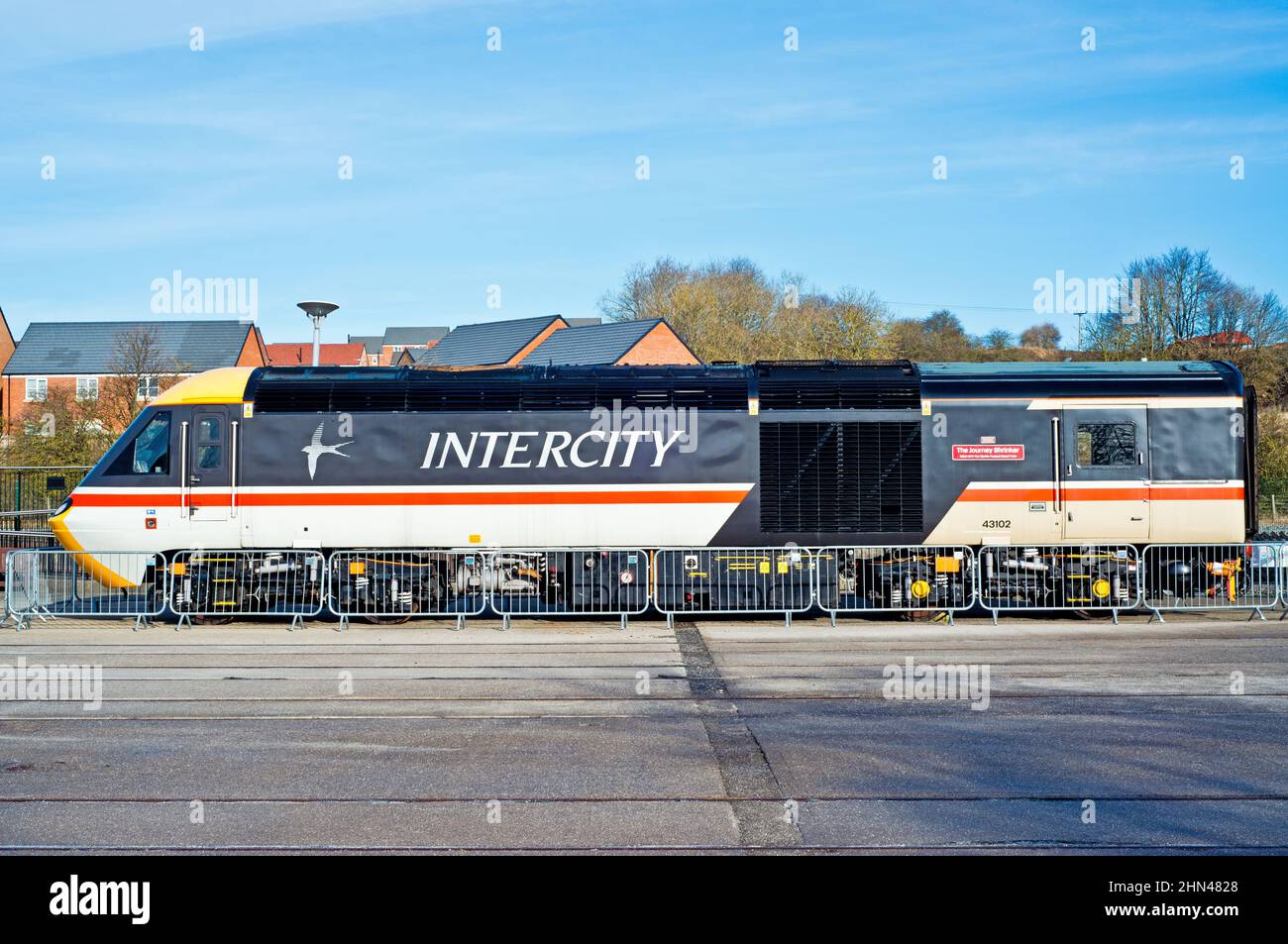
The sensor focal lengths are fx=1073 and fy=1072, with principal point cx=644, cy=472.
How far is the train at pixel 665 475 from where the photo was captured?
16.0m

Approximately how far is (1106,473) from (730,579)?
5912 millimetres

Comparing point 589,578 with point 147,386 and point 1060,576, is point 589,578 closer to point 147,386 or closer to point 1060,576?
point 1060,576

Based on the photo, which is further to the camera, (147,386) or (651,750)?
(147,386)

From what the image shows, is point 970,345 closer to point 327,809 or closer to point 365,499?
point 365,499

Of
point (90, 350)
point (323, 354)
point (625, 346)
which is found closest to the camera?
point (625, 346)

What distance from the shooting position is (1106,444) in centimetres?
1630

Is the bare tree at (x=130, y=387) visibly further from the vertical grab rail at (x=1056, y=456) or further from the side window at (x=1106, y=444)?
the side window at (x=1106, y=444)

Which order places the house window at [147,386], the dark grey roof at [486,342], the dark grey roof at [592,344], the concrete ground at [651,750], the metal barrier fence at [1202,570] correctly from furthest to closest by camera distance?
the dark grey roof at [486,342] → the dark grey roof at [592,344] → the house window at [147,386] → the metal barrier fence at [1202,570] → the concrete ground at [651,750]

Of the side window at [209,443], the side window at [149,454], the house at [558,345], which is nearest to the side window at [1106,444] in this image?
the side window at [209,443]

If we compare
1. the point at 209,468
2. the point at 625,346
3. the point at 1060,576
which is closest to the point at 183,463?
the point at 209,468

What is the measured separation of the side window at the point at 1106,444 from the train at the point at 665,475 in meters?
0.03

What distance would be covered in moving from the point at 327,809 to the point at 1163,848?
5.03 meters

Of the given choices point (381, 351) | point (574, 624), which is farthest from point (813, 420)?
point (381, 351)
